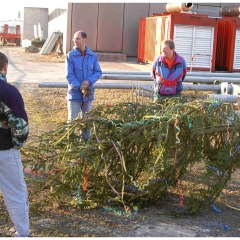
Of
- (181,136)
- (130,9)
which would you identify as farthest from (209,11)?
(181,136)

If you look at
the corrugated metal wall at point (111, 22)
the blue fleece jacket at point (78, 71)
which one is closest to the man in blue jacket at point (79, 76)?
the blue fleece jacket at point (78, 71)

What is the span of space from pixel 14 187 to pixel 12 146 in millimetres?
358

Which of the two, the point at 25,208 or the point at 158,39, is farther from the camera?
the point at 158,39

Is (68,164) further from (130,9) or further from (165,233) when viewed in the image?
(130,9)

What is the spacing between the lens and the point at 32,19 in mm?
42312

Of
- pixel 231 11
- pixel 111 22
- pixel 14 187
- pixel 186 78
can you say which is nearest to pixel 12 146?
pixel 14 187

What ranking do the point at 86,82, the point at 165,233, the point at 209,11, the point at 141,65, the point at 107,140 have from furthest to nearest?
the point at 209,11 < the point at 141,65 < the point at 86,82 < the point at 107,140 < the point at 165,233

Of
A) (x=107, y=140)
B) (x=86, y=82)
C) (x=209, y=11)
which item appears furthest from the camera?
(x=209, y=11)

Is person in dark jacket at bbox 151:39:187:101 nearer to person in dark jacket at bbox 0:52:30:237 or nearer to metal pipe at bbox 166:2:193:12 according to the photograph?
person in dark jacket at bbox 0:52:30:237

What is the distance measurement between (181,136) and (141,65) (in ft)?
55.0

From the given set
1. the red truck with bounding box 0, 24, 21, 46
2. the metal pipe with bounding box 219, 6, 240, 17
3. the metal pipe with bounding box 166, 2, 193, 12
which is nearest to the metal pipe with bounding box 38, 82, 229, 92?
the metal pipe with bounding box 166, 2, 193, 12

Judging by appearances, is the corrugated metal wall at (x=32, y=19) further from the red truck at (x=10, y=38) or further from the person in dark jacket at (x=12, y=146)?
the person in dark jacket at (x=12, y=146)

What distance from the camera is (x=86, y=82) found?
641cm

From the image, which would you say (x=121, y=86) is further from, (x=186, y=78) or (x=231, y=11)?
(x=231, y=11)
